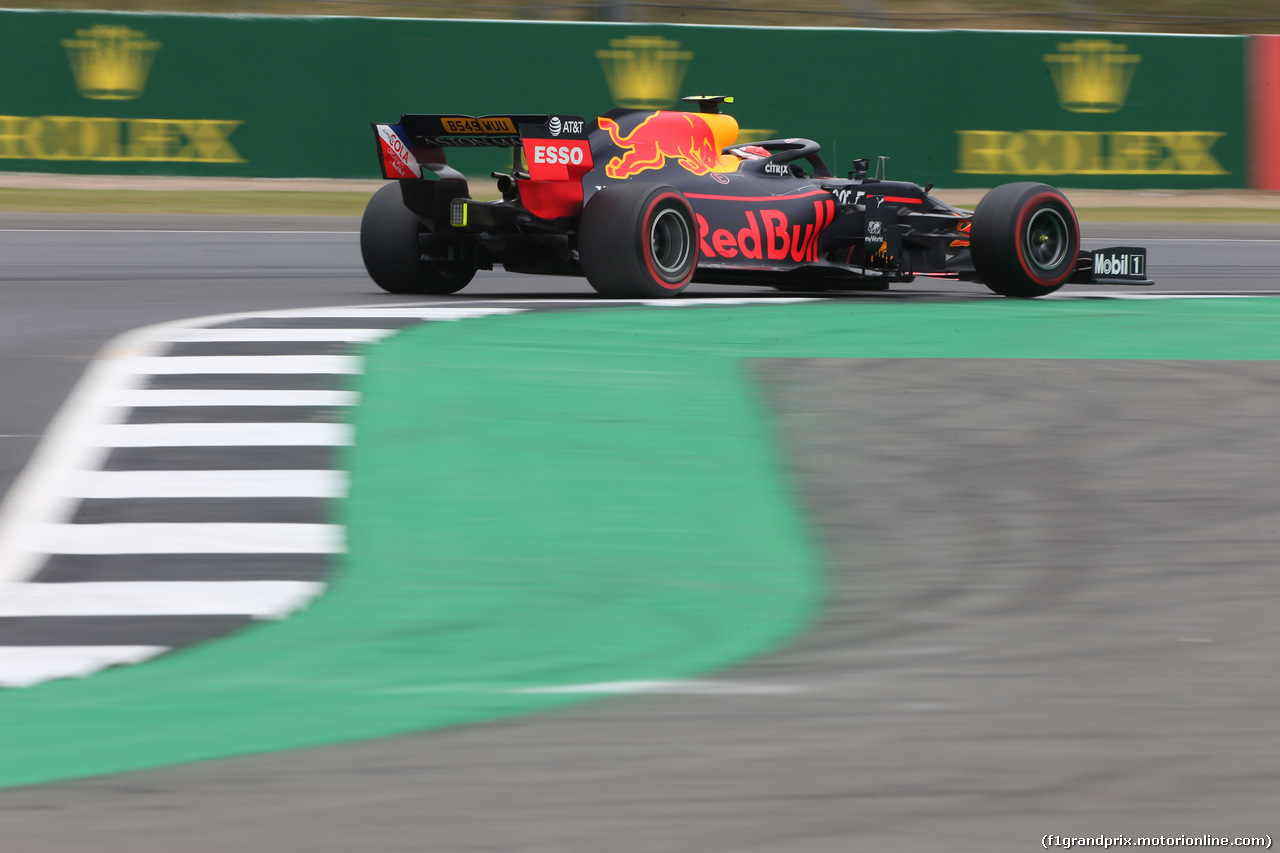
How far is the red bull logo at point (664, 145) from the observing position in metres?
12.1

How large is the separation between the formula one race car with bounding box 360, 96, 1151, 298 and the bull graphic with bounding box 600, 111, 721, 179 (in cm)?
1

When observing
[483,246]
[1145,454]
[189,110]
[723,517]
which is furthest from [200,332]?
[189,110]

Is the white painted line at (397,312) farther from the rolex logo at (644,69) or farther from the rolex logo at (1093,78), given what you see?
the rolex logo at (1093,78)

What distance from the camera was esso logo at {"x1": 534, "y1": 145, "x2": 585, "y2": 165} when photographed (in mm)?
11453

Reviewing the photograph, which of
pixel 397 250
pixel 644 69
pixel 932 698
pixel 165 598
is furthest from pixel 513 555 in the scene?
pixel 644 69

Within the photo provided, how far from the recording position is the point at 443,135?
1177cm

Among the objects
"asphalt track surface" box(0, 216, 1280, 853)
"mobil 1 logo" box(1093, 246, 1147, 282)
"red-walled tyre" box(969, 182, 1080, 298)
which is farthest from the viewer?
"mobil 1 logo" box(1093, 246, 1147, 282)

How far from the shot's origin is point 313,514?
238 inches

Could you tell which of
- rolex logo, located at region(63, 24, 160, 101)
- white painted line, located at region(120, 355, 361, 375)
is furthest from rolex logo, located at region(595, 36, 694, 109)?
white painted line, located at region(120, 355, 361, 375)

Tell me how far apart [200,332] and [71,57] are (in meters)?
14.5

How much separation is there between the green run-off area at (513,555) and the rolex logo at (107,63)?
14.5 m

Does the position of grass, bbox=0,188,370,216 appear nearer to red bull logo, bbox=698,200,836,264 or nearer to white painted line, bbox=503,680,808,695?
red bull logo, bbox=698,200,836,264

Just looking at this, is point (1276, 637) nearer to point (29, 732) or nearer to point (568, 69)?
point (29, 732)

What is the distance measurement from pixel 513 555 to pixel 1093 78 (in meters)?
20.8
